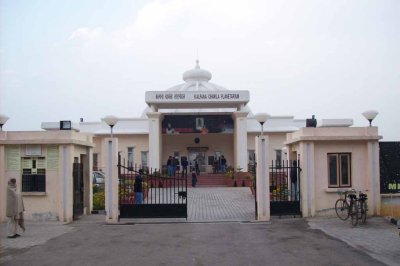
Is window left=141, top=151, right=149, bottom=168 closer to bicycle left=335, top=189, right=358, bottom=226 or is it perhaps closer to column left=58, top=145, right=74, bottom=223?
column left=58, top=145, right=74, bottom=223

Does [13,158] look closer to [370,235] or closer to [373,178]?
[370,235]

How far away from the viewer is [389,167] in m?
15.9

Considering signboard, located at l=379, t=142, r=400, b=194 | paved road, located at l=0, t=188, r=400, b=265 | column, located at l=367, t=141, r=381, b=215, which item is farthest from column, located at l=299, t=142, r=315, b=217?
signboard, located at l=379, t=142, r=400, b=194

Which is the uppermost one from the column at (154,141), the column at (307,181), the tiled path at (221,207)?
the column at (154,141)

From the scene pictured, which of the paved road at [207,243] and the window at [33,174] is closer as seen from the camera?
the paved road at [207,243]

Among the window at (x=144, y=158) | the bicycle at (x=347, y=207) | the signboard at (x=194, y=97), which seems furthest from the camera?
the window at (x=144, y=158)

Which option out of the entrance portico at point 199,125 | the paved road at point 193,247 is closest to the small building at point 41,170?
the paved road at point 193,247

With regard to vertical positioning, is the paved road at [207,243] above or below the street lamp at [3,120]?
below

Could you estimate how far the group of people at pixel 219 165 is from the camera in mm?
Result: 35250

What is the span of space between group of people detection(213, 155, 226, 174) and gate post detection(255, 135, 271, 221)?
19819 mm

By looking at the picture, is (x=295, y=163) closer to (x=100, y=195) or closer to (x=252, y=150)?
(x=100, y=195)

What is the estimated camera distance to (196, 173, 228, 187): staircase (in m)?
31.9

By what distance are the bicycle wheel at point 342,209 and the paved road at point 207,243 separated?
16.5 inches

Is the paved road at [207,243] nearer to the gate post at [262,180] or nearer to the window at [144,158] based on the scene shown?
the gate post at [262,180]
